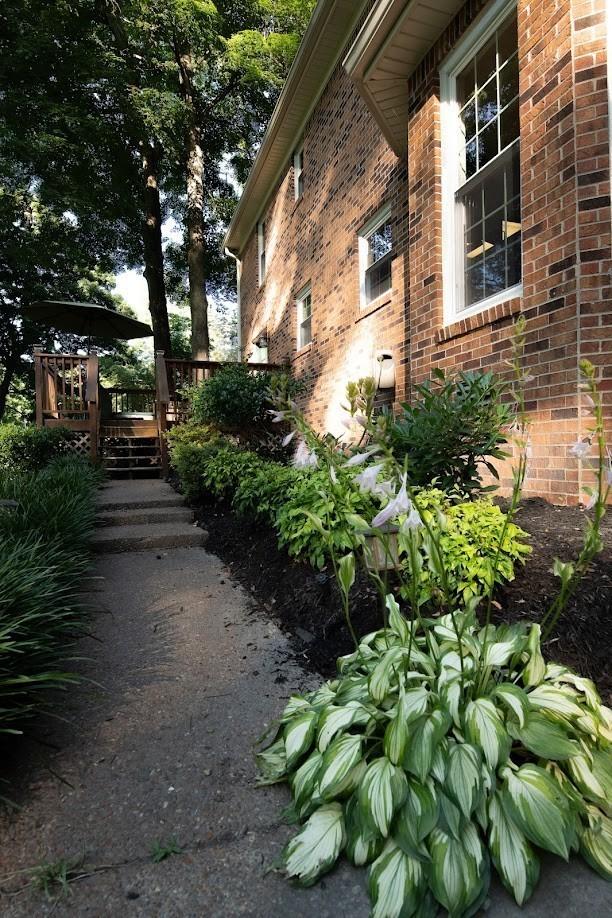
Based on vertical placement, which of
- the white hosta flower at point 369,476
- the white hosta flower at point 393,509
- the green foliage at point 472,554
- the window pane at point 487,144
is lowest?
the green foliage at point 472,554

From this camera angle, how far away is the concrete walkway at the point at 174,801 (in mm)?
1041

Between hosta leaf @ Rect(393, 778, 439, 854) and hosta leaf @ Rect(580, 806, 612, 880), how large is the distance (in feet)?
1.24

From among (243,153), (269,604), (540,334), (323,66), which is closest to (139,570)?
(269,604)

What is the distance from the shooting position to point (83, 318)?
980 cm

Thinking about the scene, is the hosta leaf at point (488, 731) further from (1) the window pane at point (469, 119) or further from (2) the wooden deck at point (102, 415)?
(2) the wooden deck at point (102, 415)

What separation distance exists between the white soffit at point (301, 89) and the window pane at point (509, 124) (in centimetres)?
409

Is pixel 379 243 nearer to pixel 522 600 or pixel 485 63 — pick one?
pixel 485 63

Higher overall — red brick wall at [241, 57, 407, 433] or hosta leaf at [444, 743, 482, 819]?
red brick wall at [241, 57, 407, 433]

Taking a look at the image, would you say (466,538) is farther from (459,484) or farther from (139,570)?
(139,570)

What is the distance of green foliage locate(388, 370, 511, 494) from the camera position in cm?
265

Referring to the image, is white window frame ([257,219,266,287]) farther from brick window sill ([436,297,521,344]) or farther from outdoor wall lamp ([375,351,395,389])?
brick window sill ([436,297,521,344])

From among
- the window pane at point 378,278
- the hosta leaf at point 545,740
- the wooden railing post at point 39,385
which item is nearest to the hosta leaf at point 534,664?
the hosta leaf at point 545,740

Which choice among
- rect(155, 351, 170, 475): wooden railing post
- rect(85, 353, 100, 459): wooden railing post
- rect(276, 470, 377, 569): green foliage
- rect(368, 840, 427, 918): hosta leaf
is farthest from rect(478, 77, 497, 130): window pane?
rect(85, 353, 100, 459): wooden railing post

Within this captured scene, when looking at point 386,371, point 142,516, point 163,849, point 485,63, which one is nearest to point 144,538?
point 142,516
